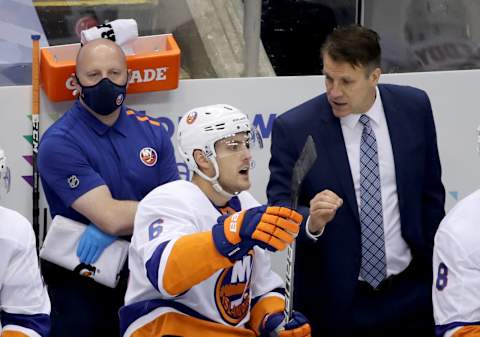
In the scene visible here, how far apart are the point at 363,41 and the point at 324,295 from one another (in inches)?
35.7

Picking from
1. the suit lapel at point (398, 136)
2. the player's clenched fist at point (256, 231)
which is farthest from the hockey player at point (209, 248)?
the suit lapel at point (398, 136)

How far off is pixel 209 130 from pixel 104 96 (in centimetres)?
79

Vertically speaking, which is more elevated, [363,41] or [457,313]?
[363,41]

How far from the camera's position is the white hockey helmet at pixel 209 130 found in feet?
12.7

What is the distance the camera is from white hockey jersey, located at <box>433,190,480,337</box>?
12.0ft

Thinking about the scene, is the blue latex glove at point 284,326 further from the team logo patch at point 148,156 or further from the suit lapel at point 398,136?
the team logo patch at point 148,156

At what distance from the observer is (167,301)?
3789mm

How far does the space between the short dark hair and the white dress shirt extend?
0.19 m

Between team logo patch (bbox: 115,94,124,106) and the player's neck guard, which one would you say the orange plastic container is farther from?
the player's neck guard

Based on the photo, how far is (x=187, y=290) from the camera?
12.1 ft

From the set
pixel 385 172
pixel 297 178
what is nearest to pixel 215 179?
pixel 297 178

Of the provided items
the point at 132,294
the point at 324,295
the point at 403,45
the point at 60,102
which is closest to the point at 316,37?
the point at 403,45

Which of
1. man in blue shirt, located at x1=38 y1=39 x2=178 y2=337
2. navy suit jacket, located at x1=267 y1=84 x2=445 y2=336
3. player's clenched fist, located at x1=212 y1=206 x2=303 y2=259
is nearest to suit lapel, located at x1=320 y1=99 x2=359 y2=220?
navy suit jacket, located at x1=267 y1=84 x2=445 y2=336

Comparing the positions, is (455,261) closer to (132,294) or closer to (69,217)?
(132,294)
